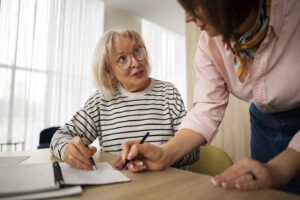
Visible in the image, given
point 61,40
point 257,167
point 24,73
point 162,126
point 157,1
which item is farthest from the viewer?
point 157,1

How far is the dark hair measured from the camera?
0.49 metres

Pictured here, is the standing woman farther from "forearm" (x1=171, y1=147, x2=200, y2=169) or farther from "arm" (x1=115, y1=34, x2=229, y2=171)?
"forearm" (x1=171, y1=147, x2=200, y2=169)

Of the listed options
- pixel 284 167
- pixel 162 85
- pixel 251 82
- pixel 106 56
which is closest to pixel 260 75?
pixel 251 82

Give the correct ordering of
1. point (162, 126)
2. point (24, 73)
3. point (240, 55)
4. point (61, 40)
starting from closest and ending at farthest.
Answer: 1. point (240, 55)
2. point (162, 126)
3. point (24, 73)
4. point (61, 40)

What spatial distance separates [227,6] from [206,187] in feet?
1.42

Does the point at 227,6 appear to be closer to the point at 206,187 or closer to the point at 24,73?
the point at 206,187

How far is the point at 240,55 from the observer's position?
0.71 metres

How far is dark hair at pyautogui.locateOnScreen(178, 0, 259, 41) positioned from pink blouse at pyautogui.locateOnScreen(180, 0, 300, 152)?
0.14 metres

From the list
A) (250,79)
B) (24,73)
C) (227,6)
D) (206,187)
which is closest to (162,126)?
(250,79)

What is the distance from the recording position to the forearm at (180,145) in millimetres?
693

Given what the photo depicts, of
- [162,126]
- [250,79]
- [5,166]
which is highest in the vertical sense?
[250,79]

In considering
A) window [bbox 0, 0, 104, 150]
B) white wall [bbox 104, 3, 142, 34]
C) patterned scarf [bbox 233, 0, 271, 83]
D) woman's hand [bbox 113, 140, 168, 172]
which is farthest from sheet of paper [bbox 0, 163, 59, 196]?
white wall [bbox 104, 3, 142, 34]

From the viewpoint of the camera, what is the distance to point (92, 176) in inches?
24.0

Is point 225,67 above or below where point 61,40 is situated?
below
